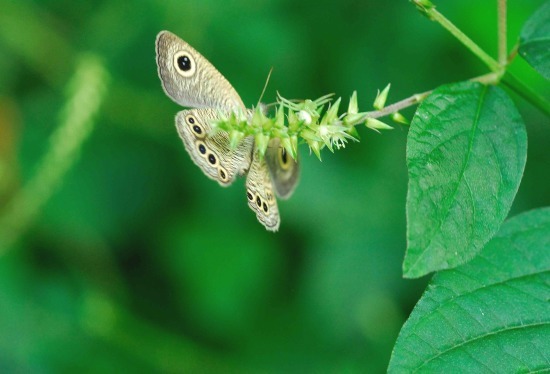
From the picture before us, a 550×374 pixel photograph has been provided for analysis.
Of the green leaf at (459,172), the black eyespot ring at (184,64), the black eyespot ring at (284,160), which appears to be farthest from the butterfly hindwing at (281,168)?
the green leaf at (459,172)

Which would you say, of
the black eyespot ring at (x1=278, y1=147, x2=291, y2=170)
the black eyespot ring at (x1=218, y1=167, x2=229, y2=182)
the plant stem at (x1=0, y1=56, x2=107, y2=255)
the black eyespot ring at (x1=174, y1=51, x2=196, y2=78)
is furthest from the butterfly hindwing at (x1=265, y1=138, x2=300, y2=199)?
the plant stem at (x1=0, y1=56, x2=107, y2=255)

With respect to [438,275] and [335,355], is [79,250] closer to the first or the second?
[335,355]

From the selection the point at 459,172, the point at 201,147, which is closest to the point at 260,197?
the point at 201,147

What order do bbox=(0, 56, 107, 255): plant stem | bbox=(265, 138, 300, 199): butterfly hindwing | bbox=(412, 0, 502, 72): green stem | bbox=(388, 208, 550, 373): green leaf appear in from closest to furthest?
bbox=(388, 208, 550, 373): green leaf, bbox=(412, 0, 502, 72): green stem, bbox=(265, 138, 300, 199): butterfly hindwing, bbox=(0, 56, 107, 255): plant stem

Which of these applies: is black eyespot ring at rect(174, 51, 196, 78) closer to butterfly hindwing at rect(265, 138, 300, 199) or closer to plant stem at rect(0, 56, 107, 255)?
butterfly hindwing at rect(265, 138, 300, 199)

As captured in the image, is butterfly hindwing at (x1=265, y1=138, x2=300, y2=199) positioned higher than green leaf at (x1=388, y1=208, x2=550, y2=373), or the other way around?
butterfly hindwing at (x1=265, y1=138, x2=300, y2=199)

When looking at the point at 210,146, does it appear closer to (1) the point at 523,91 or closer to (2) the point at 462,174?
(2) the point at 462,174
